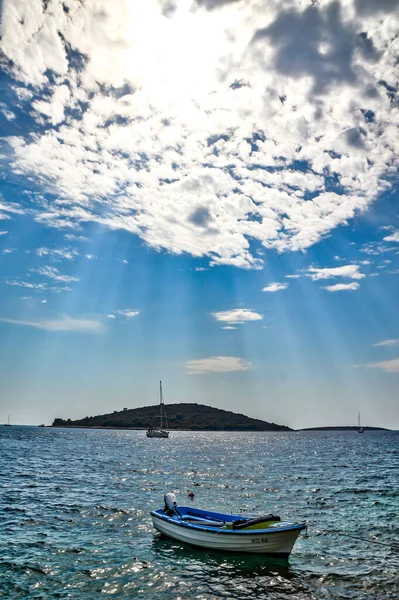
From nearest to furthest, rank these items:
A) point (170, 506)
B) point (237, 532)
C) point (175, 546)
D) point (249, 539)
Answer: point (249, 539) → point (237, 532) → point (175, 546) → point (170, 506)

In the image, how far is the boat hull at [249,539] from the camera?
2231 centimetres

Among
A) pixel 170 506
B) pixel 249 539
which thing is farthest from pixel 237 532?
pixel 170 506

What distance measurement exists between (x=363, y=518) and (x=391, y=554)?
926 cm

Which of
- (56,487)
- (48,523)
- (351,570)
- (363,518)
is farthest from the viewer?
(56,487)

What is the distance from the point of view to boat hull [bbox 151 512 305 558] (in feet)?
73.2

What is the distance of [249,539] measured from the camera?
2292 cm

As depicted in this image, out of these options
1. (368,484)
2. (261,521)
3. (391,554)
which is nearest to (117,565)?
(261,521)

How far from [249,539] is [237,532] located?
2.22ft

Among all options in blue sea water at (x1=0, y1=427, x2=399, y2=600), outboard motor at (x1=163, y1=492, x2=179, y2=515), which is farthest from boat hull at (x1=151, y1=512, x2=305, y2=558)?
outboard motor at (x1=163, y1=492, x2=179, y2=515)

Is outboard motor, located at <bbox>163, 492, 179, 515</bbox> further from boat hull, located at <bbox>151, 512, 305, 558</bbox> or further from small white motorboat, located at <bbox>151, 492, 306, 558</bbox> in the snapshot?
boat hull, located at <bbox>151, 512, 305, 558</bbox>

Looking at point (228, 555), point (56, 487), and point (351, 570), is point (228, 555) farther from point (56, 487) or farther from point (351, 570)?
point (56, 487)

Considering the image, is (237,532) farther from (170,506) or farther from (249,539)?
(170,506)

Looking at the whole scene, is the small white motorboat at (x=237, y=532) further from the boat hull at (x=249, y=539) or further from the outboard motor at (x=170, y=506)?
the outboard motor at (x=170, y=506)

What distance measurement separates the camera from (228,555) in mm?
23453
